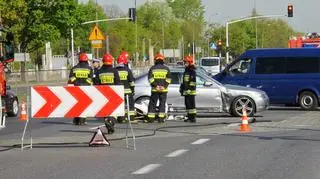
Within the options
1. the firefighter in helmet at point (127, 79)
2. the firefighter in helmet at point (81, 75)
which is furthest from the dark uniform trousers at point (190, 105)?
the firefighter in helmet at point (81, 75)

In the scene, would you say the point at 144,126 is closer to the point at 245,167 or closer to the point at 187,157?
the point at 187,157

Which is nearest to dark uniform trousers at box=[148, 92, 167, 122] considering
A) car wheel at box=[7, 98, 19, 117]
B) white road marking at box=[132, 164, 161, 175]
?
car wheel at box=[7, 98, 19, 117]

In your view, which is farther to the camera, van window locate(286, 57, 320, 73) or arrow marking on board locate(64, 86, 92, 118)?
van window locate(286, 57, 320, 73)

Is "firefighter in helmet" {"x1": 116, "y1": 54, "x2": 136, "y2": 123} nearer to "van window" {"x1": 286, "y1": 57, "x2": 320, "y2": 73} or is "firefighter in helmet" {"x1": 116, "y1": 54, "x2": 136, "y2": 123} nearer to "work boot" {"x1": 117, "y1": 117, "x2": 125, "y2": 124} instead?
"work boot" {"x1": 117, "y1": 117, "x2": 125, "y2": 124}

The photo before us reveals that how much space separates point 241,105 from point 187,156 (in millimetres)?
9024

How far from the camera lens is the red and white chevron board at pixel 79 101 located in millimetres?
13086

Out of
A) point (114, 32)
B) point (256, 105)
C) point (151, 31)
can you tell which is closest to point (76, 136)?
point (256, 105)

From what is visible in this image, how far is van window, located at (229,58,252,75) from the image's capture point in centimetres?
2428

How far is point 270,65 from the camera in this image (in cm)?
2403

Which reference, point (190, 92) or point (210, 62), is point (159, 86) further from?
point (210, 62)

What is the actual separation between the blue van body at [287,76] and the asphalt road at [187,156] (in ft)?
22.8

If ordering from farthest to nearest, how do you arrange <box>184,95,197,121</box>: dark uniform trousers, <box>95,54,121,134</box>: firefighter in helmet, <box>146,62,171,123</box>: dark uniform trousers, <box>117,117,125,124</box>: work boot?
<box>117,117,125,124</box>: work boot, <box>184,95,197,121</box>: dark uniform trousers, <box>146,62,171,123</box>: dark uniform trousers, <box>95,54,121,134</box>: firefighter in helmet

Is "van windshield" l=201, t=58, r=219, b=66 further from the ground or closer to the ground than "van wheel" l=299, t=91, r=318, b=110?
further from the ground

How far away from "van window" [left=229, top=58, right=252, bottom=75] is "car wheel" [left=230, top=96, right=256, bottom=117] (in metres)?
3.77
